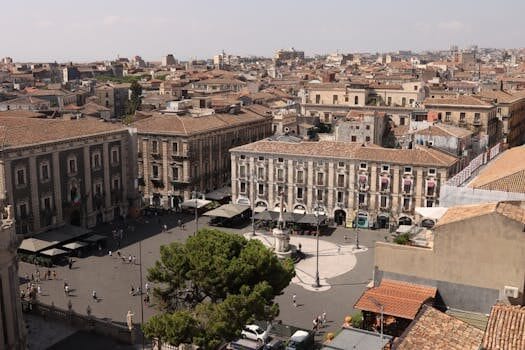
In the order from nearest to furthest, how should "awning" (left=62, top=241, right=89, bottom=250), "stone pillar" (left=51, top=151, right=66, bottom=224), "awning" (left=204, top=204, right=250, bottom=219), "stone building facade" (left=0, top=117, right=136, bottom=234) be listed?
1. "awning" (left=62, top=241, right=89, bottom=250)
2. "stone building facade" (left=0, top=117, right=136, bottom=234)
3. "stone pillar" (left=51, top=151, right=66, bottom=224)
4. "awning" (left=204, top=204, right=250, bottom=219)

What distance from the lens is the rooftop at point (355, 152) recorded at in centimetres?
6612

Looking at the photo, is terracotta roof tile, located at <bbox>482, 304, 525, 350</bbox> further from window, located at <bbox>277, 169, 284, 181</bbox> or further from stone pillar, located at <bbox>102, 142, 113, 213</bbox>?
stone pillar, located at <bbox>102, 142, 113, 213</bbox>

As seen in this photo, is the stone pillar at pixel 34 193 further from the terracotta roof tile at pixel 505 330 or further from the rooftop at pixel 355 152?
the terracotta roof tile at pixel 505 330

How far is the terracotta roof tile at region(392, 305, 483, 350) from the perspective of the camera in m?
23.5

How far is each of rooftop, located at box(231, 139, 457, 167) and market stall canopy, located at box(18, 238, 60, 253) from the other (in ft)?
84.0

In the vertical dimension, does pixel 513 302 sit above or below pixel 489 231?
below

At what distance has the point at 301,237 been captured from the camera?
66.8m

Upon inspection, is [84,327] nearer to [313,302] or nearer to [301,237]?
[313,302]

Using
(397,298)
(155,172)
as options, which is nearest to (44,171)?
(155,172)

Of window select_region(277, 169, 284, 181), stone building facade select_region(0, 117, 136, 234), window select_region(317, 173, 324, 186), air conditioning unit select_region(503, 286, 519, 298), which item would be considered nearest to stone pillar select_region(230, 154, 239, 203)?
window select_region(277, 169, 284, 181)

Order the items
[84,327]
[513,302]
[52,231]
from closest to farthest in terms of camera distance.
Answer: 1. [513,302]
2. [84,327]
3. [52,231]

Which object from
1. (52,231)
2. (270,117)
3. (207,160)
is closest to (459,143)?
(207,160)

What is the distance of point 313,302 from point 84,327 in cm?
1733

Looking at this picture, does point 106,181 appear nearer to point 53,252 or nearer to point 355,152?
point 53,252
